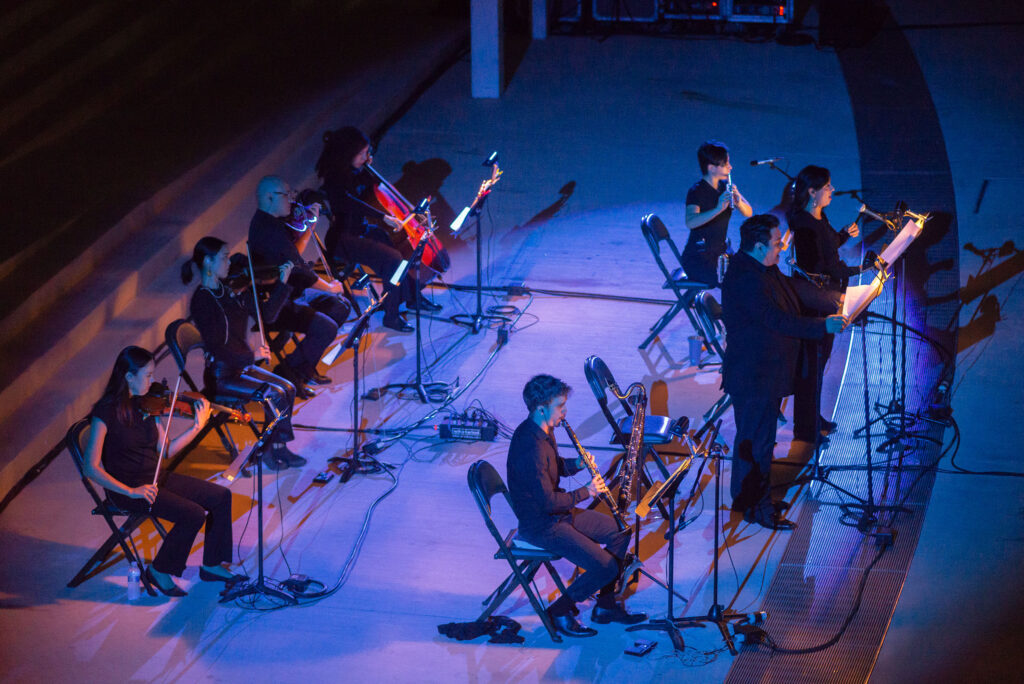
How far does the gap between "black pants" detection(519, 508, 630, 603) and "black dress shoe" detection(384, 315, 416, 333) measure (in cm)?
350

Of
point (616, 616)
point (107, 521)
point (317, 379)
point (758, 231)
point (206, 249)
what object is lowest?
point (317, 379)

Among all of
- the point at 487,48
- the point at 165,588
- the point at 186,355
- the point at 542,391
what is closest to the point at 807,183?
the point at 542,391

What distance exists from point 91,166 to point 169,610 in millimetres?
5272

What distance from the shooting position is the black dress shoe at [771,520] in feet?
19.1

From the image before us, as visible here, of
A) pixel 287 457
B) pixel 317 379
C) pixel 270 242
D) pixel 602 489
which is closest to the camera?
pixel 602 489

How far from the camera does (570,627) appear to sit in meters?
5.02

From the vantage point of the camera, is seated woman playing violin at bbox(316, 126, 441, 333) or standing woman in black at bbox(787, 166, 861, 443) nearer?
standing woman in black at bbox(787, 166, 861, 443)

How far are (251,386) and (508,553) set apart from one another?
2.26 m

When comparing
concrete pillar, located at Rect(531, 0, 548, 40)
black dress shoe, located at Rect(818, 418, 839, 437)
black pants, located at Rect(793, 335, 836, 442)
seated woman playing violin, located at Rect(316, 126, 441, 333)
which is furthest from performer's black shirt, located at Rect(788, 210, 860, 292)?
concrete pillar, located at Rect(531, 0, 548, 40)

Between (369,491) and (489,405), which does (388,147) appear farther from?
(369,491)

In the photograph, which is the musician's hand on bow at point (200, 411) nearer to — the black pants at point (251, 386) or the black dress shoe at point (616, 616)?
the black pants at point (251, 386)

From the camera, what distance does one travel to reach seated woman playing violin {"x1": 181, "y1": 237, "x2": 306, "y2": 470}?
6.33 metres

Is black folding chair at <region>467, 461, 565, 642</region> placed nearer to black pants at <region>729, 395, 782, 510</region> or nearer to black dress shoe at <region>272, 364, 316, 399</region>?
black pants at <region>729, 395, 782, 510</region>

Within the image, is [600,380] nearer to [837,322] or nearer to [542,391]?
[542,391]
